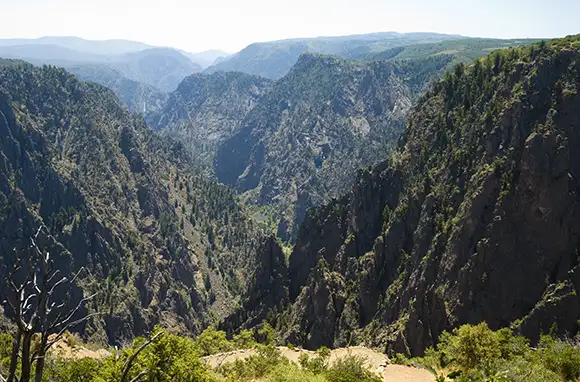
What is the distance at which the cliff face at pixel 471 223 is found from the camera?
59.6m

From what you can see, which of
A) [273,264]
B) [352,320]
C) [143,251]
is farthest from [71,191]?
[352,320]

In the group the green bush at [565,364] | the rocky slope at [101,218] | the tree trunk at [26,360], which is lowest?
the rocky slope at [101,218]

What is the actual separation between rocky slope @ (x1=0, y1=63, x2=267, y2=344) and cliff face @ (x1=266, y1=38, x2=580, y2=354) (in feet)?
220

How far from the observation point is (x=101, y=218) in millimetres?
158000

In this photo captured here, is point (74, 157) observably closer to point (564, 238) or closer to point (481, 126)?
point (481, 126)

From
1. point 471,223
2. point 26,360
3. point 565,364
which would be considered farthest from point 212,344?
point 26,360

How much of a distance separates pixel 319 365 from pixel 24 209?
128 metres

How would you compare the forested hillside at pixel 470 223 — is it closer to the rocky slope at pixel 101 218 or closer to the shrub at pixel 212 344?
the shrub at pixel 212 344

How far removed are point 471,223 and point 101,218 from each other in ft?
411

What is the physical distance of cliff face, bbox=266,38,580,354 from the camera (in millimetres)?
59625

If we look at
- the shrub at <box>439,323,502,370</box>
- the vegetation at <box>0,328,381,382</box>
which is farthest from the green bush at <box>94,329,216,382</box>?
the shrub at <box>439,323,502,370</box>

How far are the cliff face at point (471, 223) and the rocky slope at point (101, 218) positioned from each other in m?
67.2

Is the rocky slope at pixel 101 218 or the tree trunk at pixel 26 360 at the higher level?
the tree trunk at pixel 26 360

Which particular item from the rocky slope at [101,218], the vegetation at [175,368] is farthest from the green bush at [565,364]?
the rocky slope at [101,218]
